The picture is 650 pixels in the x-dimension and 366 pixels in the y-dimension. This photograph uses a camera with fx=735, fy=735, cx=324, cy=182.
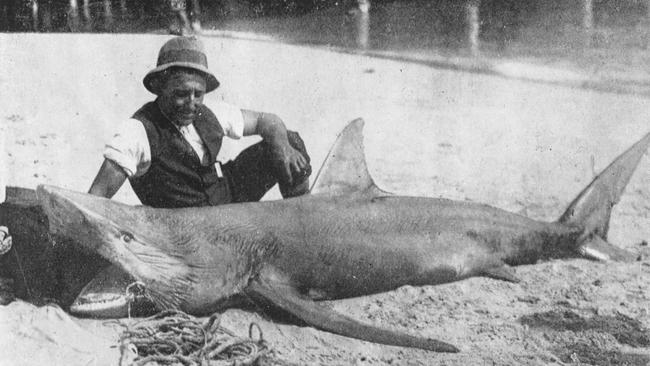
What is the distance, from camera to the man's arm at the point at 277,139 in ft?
14.5

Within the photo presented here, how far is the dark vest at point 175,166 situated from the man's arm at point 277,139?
29cm

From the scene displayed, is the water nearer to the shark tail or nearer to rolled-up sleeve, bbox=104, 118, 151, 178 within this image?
the shark tail

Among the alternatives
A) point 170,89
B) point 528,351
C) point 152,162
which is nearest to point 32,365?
point 152,162

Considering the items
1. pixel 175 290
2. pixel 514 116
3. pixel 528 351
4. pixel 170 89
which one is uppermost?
pixel 170 89

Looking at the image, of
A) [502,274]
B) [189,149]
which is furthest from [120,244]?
[502,274]

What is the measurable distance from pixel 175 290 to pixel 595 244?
2.61 meters

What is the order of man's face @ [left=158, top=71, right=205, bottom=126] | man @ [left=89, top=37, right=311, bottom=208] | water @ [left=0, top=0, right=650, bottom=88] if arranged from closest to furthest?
man @ [left=89, top=37, right=311, bottom=208], man's face @ [left=158, top=71, right=205, bottom=126], water @ [left=0, top=0, right=650, bottom=88]

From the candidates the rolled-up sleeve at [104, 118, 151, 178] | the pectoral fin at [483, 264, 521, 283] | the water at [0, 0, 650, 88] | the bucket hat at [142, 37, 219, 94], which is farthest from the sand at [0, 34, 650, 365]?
the rolled-up sleeve at [104, 118, 151, 178]

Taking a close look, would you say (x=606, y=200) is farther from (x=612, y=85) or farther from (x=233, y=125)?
(x=233, y=125)

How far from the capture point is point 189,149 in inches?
164

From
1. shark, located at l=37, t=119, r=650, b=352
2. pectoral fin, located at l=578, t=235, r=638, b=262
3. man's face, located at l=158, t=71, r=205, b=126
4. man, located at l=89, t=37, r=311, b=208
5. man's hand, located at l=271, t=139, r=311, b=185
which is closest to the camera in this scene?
shark, located at l=37, t=119, r=650, b=352

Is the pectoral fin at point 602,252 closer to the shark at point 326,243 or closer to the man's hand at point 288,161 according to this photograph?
the shark at point 326,243

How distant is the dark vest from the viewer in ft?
13.4

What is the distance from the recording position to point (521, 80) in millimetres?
5844
